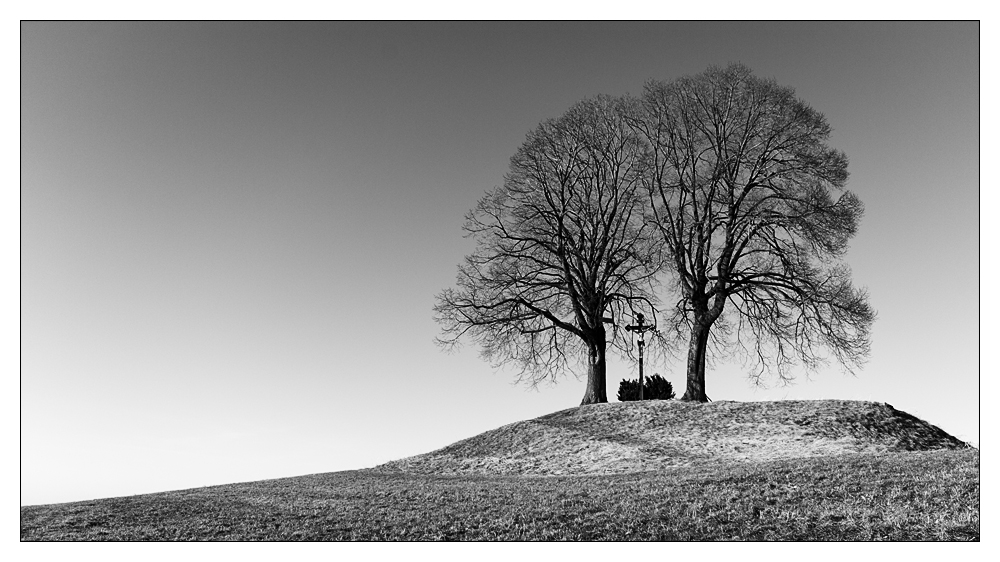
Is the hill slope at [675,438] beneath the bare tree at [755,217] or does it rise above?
beneath

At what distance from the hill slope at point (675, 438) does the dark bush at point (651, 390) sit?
7.75 feet

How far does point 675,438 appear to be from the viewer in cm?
2148

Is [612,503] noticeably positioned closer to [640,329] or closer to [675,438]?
[675,438]

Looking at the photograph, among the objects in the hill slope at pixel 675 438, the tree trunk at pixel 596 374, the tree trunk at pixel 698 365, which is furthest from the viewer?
the tree trunk at pixel 596 374

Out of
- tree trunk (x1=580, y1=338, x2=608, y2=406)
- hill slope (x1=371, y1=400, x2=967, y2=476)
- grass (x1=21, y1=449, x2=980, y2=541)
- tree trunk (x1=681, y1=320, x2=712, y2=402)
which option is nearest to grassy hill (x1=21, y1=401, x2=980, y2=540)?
grass (x1=21, y1=449, x2=980, y2=541)

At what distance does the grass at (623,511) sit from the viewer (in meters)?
11.1

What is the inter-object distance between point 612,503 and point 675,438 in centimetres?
927

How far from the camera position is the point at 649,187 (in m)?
26.8

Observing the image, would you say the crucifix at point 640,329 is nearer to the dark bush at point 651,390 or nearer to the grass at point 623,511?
the dark bush at point 651,390

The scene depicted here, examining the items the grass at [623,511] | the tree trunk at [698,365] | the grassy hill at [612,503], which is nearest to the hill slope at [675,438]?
the grassy hill at [612,503]

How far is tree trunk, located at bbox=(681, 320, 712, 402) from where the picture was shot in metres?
25.0

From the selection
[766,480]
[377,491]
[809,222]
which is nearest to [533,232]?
[809,222]

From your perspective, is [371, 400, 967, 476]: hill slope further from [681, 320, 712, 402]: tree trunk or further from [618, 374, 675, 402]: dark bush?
[618, 374, 675, 402]: dark bush

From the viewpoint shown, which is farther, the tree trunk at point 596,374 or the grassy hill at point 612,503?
the tree trunk at point 596,374
